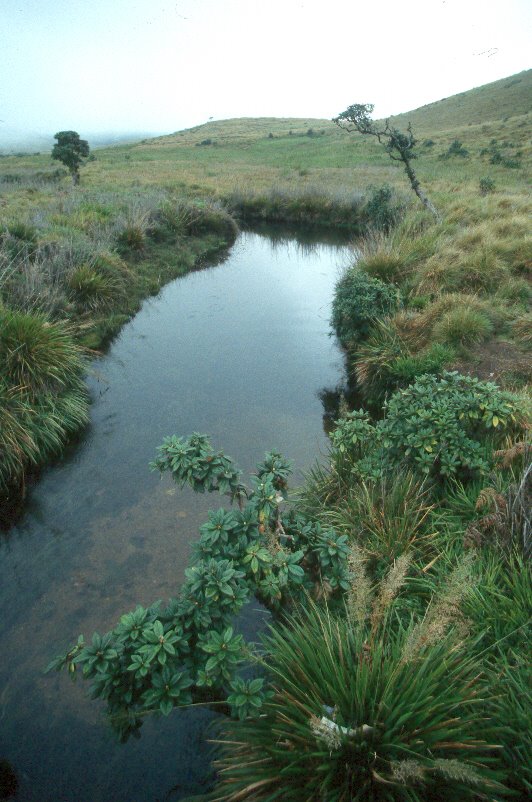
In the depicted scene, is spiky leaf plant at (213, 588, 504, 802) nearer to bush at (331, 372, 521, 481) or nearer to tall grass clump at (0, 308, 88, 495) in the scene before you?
bush at (331, 372, 521, 481)

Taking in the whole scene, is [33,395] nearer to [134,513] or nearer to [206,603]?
[134,513]

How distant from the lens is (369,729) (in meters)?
2.16

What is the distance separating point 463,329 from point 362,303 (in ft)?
6.18

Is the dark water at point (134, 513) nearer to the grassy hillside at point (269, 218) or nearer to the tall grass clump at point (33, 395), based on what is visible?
the tall grass clump at point (33, 395)

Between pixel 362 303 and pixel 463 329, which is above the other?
pixel 362 303

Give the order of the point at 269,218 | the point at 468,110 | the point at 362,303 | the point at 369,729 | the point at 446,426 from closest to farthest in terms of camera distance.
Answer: the point at 369,729, the point at 446,426, the point at 362,303, the point at 269,218, the point at 468,110

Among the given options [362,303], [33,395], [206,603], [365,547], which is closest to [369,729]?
[206,603]

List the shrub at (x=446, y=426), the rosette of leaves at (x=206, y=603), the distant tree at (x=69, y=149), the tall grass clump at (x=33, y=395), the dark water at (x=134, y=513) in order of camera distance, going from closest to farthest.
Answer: the rosette of leaves at (x=206, y=603)
the dark water at (x=134, y=513)
the shrub at (x=446, y=426)
the tall grass clump at (x=33, y=395)
the distant tree at (x=69, y=149)

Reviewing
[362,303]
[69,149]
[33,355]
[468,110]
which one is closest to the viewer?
[33,355]

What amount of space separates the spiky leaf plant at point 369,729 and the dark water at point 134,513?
118 cm

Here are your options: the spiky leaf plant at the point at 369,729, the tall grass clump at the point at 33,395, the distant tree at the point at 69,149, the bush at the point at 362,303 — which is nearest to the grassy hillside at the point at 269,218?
the bush at the point at 362,303

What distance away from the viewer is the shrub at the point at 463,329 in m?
7.71

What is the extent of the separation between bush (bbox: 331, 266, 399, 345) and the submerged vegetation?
42mm

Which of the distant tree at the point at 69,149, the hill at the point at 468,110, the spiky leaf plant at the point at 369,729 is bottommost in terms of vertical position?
the spiky leaf plant at the point at 369,729
